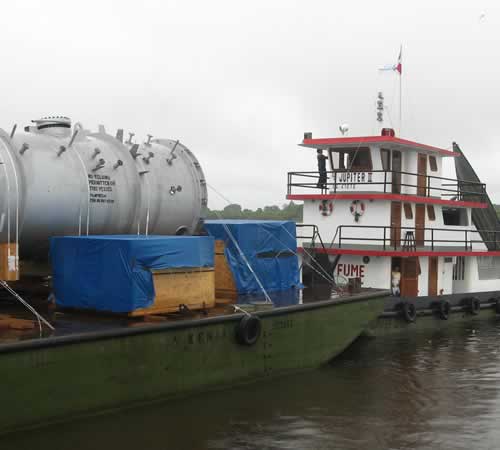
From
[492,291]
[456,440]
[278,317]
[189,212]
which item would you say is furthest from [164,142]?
[492,291]

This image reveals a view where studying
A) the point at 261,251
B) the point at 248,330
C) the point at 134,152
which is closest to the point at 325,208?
the point at 261,251

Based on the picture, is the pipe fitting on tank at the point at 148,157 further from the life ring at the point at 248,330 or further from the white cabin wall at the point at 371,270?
the white cabin wall at the point at 371,270

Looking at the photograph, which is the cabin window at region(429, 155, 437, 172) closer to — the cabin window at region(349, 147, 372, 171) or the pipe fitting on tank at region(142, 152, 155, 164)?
the cabin window at region(349, 147, 372, 171)

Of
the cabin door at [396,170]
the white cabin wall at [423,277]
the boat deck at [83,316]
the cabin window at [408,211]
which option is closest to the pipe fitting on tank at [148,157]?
the boat deck at [83,316]

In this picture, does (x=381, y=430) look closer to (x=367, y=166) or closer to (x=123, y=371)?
(x=123, y=371)

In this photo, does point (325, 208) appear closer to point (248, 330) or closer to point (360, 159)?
point (360, 159)

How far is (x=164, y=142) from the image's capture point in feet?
49.1

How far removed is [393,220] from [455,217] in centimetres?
394

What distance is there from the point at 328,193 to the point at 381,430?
36.3ft

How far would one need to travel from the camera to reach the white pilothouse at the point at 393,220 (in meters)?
19.8

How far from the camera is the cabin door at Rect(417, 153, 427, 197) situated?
70.4ft

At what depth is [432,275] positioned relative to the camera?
20.8m

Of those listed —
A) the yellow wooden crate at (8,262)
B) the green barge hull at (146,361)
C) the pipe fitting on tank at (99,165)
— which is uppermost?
the pipe fitting on tank at (99,165)

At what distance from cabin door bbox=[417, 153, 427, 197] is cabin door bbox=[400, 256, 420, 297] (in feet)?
8.48
